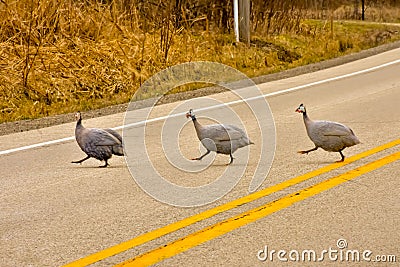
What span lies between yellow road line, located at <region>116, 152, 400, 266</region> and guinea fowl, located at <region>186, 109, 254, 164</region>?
0.69 m

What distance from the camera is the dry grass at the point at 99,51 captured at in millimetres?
12008

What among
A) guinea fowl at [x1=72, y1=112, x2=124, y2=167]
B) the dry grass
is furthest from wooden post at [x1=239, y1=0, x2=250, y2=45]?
guinea fowl at [x1=72, y1=112, x2=124, y2=167]

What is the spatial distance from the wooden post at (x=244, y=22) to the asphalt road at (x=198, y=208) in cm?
846

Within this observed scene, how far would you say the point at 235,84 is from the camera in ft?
43.4

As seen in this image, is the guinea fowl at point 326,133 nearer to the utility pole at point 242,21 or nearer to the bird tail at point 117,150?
the bird tail at point 117,150

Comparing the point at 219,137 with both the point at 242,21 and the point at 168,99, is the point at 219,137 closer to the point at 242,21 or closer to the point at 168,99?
the point at 168,99

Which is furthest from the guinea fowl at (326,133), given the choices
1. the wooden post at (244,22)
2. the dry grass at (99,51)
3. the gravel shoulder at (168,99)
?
the wooden post at (244,22)

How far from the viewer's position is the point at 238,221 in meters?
5.19

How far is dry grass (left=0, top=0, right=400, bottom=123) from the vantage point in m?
12.0

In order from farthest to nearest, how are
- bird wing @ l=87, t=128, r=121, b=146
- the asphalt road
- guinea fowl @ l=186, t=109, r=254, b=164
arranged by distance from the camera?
1. bird wing @ l=87, t=128, r=121, b=146
2. guinea fowl @ l=186, t=109, r=254, b=164
3. the asphalt road

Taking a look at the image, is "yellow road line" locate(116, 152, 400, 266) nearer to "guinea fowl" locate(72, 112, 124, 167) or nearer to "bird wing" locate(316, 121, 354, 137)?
"bird wing" locate(316, 121, 354, 137)

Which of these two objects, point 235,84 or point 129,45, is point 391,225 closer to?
point 235,84

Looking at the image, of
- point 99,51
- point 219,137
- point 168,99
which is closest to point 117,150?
point 219,137

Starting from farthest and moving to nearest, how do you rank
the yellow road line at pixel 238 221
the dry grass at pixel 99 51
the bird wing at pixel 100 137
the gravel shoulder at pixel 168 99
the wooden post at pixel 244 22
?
the wooden post at pixel 244 22 → the dry grass at pixel 99 51 → the gravel shoulder at pixel 168 99 → the bird wing at pixel 100 137 → the yellow road line at pixel 238 221
